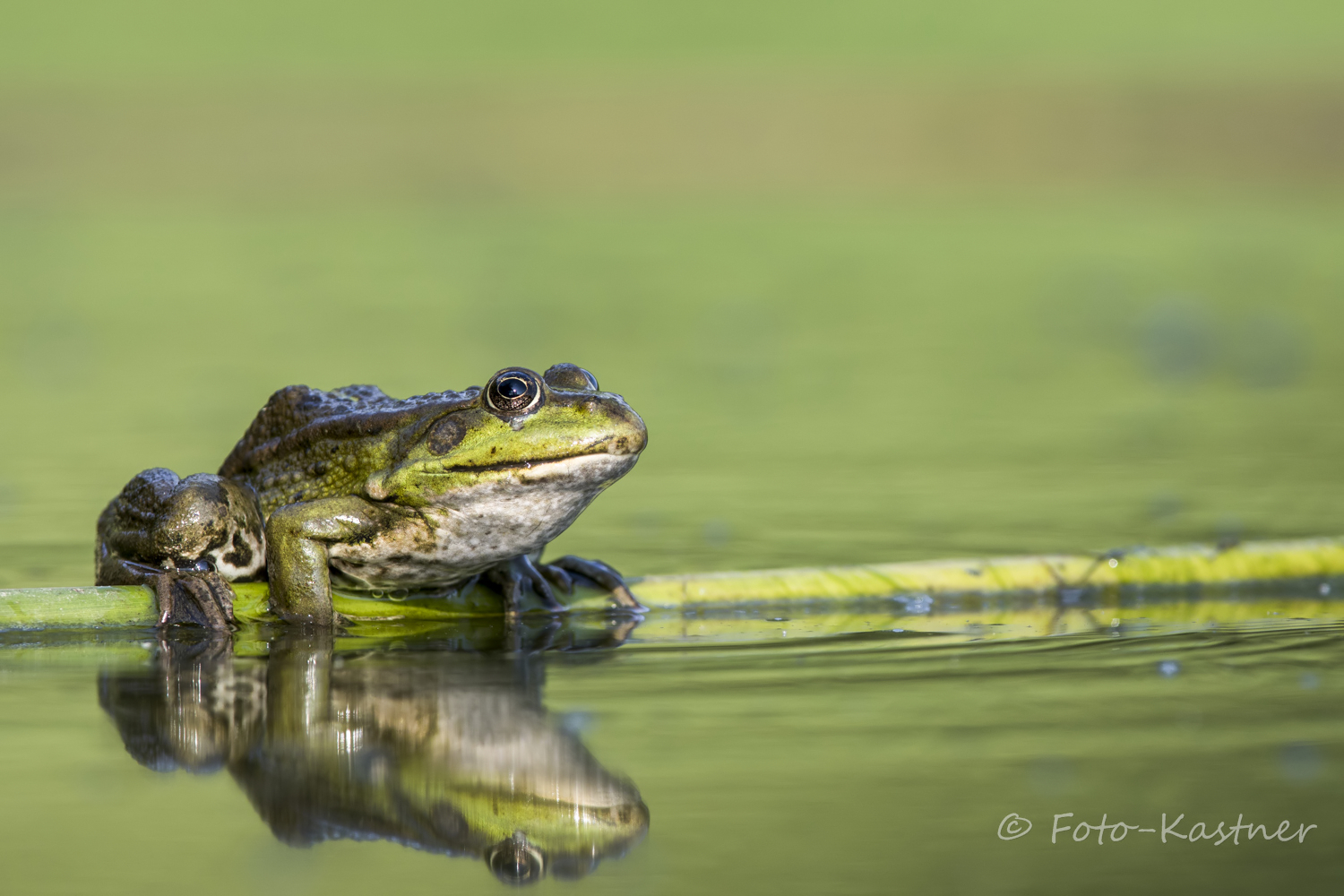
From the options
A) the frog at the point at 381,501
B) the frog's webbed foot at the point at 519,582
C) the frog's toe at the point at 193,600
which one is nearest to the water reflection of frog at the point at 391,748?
the frog's toe at the point at 193,600

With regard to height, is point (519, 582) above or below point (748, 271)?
below

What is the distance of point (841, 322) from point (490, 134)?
98.3 feet

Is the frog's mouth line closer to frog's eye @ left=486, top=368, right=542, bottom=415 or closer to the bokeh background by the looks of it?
frog's eye @ left=486, top=368, right=542, bottom=415

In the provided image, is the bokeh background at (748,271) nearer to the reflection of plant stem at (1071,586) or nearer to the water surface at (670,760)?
the reflection of plant stem at (1071,586)

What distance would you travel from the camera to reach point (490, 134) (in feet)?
154

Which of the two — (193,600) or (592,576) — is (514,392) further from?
(193,600)

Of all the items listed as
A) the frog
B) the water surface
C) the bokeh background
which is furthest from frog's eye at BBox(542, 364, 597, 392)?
the bokeh background

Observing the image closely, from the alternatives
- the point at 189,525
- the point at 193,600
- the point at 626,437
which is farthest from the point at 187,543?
the point at 626,437

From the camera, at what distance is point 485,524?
5895 mm

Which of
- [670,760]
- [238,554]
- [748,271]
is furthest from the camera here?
[748,271]

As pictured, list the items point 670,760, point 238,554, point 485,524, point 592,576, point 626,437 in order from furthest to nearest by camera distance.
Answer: point 592,576 → point 238,554 → point 485,524 → point 626,437 → point 670,760

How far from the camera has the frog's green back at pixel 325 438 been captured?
602 centimetres

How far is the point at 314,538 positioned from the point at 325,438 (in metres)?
0.41

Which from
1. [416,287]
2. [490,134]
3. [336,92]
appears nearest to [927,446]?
[416,287]
